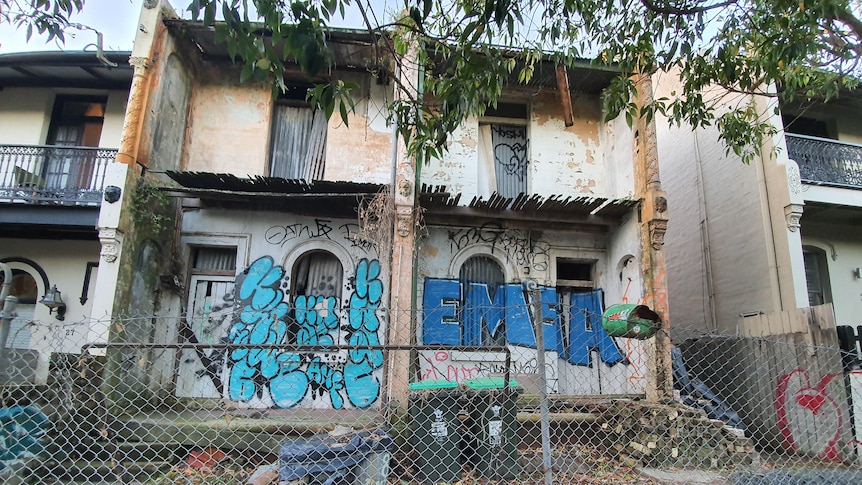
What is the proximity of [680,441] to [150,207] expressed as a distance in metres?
9.22

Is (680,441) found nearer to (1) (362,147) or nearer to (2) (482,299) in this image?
(2) (482,299)

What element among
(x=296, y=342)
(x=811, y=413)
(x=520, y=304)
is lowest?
(x=811, y=413)

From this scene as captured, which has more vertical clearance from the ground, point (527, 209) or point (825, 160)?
point (825, 160)

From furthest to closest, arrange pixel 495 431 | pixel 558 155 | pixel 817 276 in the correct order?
pixel 817 276 → pixel 558 155 → pixel 495 431

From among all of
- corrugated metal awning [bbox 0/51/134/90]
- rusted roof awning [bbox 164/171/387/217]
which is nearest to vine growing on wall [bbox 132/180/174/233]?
rusted roof awning [bbox 164/171/387/217]

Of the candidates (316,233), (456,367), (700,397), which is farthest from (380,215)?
(700,397)

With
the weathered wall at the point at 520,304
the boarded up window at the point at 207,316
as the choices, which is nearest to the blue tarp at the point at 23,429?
the boarded up window at the point at 207,316

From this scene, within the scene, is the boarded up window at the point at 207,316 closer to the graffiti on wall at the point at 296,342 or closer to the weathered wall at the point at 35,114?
the graffiti on wall at the point at 296,342

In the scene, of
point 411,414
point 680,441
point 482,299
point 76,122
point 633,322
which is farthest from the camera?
point 76,122

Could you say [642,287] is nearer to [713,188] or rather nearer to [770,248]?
[770,248]

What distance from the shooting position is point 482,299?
30.2 feet

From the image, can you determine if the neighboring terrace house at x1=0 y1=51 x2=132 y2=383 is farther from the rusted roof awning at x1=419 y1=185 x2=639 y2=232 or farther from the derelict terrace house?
the rusted roof awning at x1=419 y1=185 x2=639 y2=232

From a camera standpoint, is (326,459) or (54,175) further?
(54,175)

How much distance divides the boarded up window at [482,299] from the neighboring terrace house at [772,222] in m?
3.40
